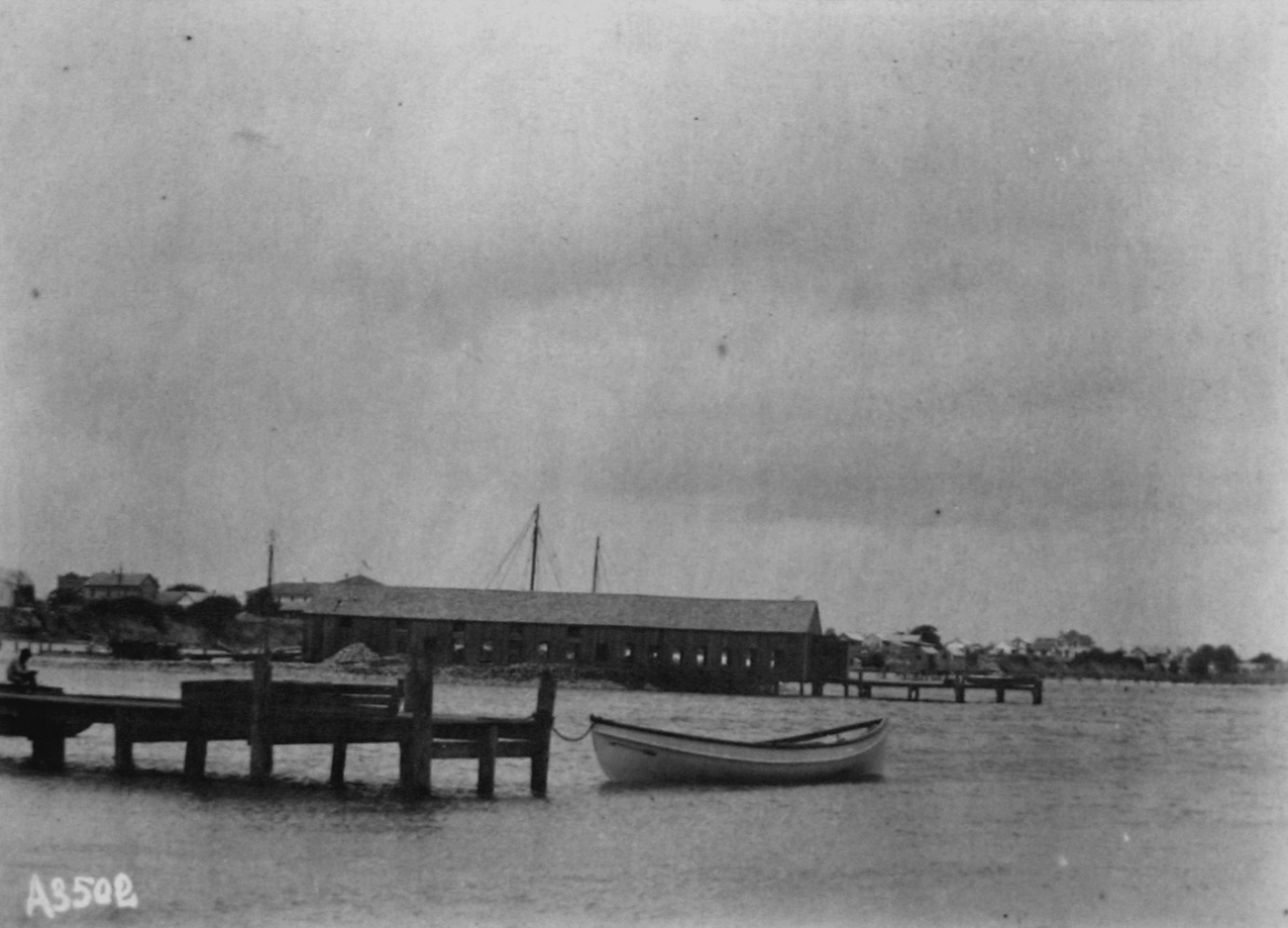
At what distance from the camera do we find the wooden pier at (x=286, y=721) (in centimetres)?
2562

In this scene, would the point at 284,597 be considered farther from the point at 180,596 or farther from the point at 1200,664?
the point at 1200,664

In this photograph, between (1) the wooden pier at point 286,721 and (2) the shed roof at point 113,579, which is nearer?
(1) the wooden pier at point 286,721

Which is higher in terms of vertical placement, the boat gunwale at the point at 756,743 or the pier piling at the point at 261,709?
the pier piling at the point at 261,709

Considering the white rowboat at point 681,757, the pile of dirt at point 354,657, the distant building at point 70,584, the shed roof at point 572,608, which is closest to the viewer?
the white rowboat at point 681,757

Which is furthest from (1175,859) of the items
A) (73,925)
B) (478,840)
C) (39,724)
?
(39,724)

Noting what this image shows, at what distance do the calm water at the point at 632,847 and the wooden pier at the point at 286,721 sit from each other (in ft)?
2.71

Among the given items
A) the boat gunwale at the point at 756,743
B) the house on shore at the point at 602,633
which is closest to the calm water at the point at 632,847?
the boat gunwale at the point at 756,743

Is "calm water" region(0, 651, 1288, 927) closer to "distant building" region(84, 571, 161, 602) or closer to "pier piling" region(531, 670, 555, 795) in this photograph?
"pier piling" region(531, 670, 555, 795)

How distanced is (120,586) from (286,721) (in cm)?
13233

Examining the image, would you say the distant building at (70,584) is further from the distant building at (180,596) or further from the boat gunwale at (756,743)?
the boat gunwale at (756,743)

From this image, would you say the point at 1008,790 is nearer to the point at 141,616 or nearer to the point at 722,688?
the point at 722,688

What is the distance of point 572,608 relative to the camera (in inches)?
3846

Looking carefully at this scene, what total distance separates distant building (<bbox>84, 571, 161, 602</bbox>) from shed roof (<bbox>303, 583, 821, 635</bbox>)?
5858cm

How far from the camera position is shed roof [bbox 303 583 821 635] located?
3706 inches
